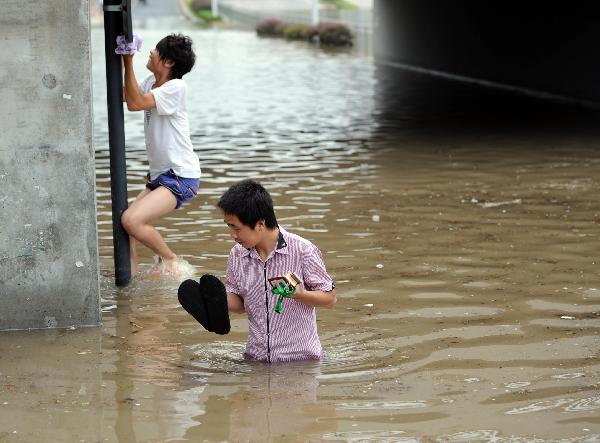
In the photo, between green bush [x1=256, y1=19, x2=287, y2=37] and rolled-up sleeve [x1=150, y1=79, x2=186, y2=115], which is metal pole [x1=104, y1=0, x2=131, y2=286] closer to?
rolled-up sleeve [x1=150, y1=79, x2=186, y2=115]

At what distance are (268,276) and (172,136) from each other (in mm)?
2502

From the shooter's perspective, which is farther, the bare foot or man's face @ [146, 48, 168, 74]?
the bare foot

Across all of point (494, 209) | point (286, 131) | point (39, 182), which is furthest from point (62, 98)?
point (286, 131)

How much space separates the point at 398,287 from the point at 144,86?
2303 millimetres

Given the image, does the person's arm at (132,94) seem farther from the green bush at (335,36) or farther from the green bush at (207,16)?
the green bush at (207,16)

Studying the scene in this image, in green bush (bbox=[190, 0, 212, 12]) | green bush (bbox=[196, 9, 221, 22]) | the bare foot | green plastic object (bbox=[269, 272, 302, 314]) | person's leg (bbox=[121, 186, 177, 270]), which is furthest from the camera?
green bush (bbox=[190, 0, 212, 12])

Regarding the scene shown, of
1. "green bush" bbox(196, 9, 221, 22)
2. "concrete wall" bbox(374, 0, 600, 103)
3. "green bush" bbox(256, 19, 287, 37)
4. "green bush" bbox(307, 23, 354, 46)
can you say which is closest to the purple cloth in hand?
"concrete wall" bbox(374, 0, 600, 103)

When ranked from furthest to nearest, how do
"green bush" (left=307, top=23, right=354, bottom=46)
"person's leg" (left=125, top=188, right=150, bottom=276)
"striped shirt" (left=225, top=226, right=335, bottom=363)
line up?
"green bush" (left=307, top=23, right=354, bottom=46) → "person's leg" (left=125, top=188, right=150, bottom=276) → "striped shirt" (left=225, top=226, right=335, bottom=363)

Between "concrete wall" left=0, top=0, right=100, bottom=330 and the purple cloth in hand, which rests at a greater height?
the purple cloth in hand

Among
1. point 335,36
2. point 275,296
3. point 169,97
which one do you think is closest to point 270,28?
point 335,36

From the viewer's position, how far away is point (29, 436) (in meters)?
5.64

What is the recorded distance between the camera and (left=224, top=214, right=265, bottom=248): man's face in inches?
236

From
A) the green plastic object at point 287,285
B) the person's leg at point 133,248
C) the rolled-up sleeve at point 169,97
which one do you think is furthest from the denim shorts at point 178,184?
the green plastic object at point 287,285

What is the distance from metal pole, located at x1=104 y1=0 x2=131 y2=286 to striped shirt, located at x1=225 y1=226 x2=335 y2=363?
227 cm
